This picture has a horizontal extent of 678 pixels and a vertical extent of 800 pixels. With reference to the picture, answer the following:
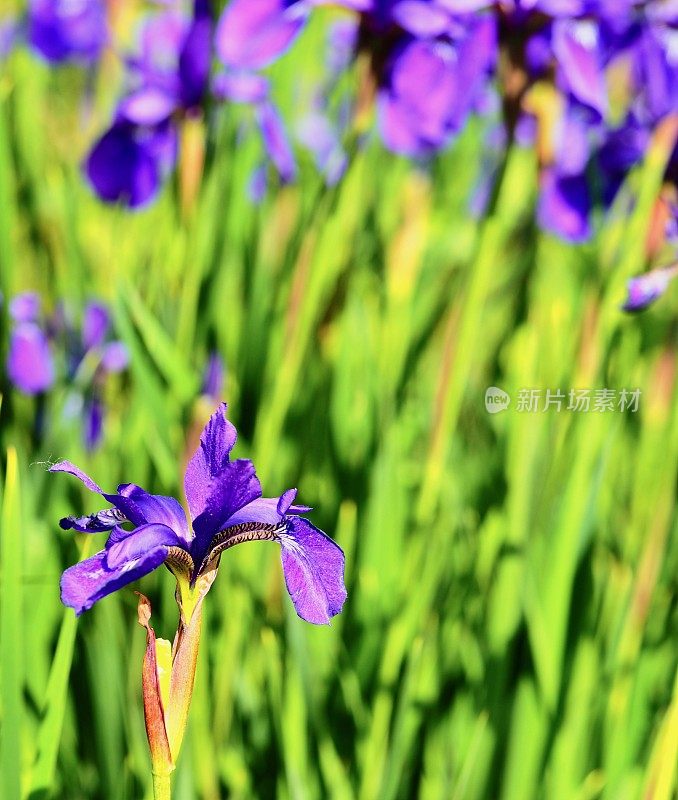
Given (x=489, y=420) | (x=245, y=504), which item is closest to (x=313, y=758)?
(x=245, y=504)

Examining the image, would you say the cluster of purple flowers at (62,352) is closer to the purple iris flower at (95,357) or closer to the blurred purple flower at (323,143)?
the purple iris flower at (95,357)

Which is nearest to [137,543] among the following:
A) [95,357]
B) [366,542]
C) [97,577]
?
[97,577]

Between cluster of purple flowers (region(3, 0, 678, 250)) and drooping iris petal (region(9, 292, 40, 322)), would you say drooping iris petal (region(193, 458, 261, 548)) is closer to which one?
cluster of purple flowers (region(3, 0, 678, 250))

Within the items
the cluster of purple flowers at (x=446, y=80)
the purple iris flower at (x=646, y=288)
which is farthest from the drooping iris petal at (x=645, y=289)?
the cluster of purple flowers at (x=446, y=80)

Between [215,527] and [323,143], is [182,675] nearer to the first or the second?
[215,527]

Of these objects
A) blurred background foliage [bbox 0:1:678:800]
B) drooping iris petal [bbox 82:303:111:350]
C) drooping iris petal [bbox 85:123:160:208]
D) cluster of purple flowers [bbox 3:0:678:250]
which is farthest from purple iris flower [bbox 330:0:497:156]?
drooping iris petal [bbox 82:303:111:350]
